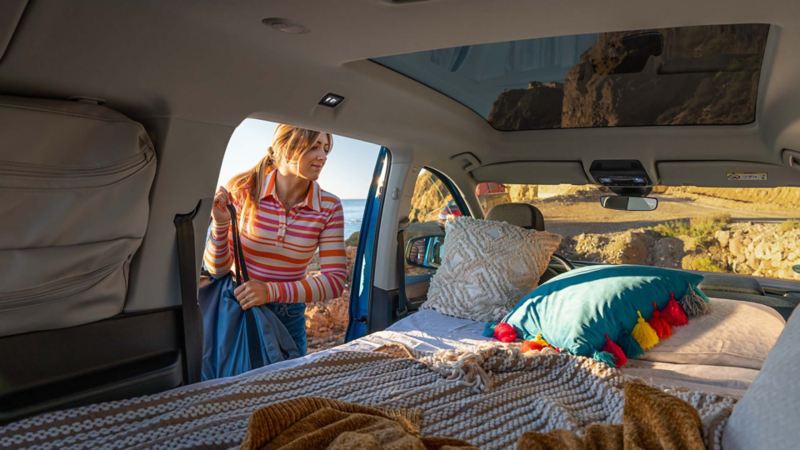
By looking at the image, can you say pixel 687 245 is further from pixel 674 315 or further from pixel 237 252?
pixel 237 252

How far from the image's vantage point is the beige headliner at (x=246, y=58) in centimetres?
151

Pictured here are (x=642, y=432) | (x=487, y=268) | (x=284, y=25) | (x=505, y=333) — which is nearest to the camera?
(x=642, y=432)

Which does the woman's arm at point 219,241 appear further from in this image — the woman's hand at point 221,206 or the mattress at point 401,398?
the mattress at point 401,398

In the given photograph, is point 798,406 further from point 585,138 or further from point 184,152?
point 585,138

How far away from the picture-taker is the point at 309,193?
2.87 metres

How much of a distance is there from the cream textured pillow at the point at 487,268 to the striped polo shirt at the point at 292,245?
67cm

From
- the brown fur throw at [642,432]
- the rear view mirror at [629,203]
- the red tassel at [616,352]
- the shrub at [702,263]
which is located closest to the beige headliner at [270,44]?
the brown fur throw at [642,432]

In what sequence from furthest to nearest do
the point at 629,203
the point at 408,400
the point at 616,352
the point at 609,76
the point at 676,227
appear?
the point at 676,227
the point at 629,203
the point at 609,76
the point at 616,352
the point at 408,400

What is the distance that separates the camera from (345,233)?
9.87 feet

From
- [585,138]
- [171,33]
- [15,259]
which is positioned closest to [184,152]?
[171,33]

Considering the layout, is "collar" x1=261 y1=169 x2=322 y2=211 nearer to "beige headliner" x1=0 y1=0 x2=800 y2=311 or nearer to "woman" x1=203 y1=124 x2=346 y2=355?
"woman" x1=203 y1=124 x2=346 y2=355

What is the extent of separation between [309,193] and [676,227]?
130 inches

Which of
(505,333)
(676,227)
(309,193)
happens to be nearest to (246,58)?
(309,193)

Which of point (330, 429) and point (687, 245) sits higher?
point (687, 245)
